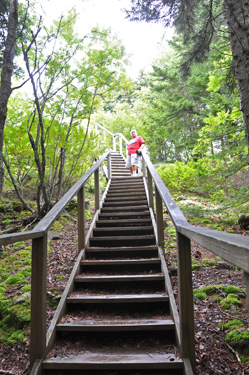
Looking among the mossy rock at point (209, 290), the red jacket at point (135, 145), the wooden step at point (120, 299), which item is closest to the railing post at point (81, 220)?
the wooden step at point (120, 299)

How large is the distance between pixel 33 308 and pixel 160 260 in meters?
1.70

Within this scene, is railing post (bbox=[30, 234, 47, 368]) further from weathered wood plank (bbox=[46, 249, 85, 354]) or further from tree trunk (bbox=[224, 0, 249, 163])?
tree trunk (bbox=[224, 0, 249, 163])

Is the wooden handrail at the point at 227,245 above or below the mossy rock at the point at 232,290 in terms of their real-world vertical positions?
above

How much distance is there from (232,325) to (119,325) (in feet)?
3.32

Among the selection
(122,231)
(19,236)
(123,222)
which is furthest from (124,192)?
(19,236)

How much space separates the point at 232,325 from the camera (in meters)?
2.08

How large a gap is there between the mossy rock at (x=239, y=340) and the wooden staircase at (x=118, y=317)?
0.45m

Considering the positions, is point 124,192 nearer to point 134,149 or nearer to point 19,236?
point 134,149

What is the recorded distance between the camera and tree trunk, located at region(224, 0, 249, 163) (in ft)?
10.3

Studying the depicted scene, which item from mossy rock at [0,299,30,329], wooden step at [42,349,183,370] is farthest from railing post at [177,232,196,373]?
mossy rock at [0,299,30,329]

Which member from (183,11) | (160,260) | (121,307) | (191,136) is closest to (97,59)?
(183,11)

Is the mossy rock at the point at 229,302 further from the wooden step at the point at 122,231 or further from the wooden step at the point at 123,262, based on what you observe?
the wooden step at the point at 122,231

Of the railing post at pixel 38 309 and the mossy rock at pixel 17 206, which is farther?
the mossy rock at pixel 17 206

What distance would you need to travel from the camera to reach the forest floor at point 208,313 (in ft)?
5.88
